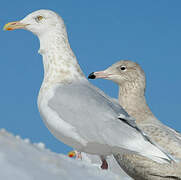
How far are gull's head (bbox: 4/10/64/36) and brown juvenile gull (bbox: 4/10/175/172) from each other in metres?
0.51

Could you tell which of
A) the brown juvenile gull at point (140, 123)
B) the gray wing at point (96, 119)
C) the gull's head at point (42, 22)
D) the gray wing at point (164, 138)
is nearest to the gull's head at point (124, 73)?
the brown juvenile gull at point (140, 123)

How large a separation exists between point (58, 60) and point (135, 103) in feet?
5.94

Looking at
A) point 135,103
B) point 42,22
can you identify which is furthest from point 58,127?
point 135,103

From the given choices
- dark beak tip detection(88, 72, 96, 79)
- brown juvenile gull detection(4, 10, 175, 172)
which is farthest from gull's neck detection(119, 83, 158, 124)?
brown juvenile gull detection(4, 10, 175, 172)

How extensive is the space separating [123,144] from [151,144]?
1.03ft

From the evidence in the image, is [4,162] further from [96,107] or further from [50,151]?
[96,107]

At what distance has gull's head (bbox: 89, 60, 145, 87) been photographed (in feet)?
21.0

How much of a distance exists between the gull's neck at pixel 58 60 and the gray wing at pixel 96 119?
21cm

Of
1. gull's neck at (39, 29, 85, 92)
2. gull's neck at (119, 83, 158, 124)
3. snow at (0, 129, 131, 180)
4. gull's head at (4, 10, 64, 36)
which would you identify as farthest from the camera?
gull's neck at (119, 83, 158, 124)

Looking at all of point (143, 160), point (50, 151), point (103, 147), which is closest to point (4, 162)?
point (50, 151)

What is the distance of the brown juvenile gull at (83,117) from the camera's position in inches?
161

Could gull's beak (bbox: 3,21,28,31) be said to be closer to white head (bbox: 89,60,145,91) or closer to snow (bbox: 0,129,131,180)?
white head (bbox: 89,60,145,91)

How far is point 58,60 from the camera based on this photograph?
189 inches

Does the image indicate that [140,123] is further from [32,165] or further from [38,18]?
[32,165]
